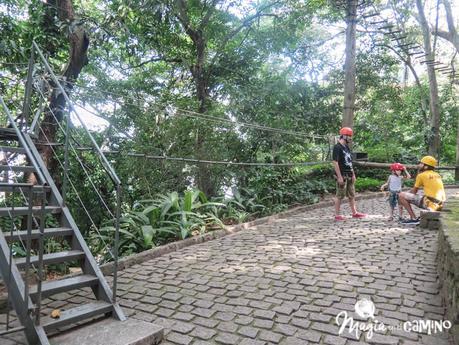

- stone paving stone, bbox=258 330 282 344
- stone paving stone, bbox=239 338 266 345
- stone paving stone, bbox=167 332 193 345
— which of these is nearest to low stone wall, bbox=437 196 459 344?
stone paving stone, bbox=258 330 282 344

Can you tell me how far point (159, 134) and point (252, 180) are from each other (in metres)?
2.72

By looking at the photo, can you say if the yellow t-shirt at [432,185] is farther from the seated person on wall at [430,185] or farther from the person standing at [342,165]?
the person standing at [342,165]

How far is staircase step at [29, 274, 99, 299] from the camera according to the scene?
122 inches

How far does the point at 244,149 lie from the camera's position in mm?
9031

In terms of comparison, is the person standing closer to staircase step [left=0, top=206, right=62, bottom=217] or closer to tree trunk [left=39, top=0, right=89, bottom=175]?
tree trunk [left=39, top=0, right=89, bottom=175]

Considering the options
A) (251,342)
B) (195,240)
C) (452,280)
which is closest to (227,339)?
(251,342)

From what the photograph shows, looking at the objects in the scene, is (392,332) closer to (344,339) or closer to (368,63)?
(344,339)

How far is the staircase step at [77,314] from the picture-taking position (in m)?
2.88

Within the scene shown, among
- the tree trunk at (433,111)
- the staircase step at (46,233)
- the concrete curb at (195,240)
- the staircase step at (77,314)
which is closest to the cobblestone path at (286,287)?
the concrete curb at (195,240)

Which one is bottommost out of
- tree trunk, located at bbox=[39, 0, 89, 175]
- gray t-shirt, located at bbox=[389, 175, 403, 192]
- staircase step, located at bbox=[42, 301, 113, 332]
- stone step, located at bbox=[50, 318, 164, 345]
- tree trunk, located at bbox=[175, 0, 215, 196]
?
stone step, located at bbox=[50, 318, 164, 345]

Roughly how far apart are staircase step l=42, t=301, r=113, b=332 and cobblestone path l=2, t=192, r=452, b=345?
0.96ft

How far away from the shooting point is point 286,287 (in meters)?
4.01

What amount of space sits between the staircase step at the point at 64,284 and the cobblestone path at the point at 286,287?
44 cm

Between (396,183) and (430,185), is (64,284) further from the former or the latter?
(396,183)
